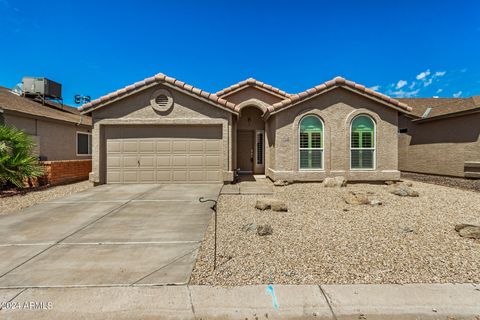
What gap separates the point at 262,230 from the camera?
453cm

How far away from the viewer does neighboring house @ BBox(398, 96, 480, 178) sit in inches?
432

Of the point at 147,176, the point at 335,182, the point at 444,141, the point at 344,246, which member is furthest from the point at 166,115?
the point at 444,141

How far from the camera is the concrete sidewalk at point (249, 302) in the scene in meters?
2.41

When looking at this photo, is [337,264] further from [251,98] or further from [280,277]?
[251,98]

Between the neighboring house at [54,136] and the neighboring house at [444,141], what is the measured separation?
18.4 m

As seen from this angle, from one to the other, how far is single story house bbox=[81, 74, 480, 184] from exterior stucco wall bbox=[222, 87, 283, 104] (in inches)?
155

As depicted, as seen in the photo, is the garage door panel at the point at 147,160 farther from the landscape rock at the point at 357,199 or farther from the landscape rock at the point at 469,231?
the landscape rock at the point at 469,231

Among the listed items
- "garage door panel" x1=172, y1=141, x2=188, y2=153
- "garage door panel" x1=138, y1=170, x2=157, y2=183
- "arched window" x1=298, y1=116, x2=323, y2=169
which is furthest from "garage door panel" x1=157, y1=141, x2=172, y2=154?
"arched window" x1=298, y1=116, x2=323, y2=169

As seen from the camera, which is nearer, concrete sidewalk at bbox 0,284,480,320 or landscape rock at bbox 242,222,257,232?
concrete sidewalk at bbox 0,284,480,320

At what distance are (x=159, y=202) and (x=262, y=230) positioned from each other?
157 inches

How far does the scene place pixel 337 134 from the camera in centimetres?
1038

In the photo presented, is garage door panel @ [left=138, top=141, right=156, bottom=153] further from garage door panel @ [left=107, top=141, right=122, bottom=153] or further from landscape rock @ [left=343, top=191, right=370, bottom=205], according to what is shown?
landscape rock @ [left=343, top=191, right=370, bottom=205]

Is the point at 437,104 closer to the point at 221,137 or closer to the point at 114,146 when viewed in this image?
the point at 221,137

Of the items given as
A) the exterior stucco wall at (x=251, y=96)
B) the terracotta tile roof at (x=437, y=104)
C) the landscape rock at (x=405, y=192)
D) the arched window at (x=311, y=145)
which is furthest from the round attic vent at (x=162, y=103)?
the terracotta tile roof at (x=437, y=104)
